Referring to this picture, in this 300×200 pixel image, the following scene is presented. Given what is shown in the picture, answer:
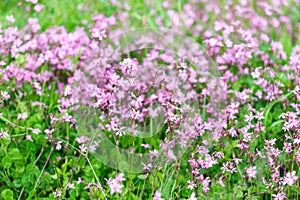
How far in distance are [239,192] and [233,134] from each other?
1.00ft

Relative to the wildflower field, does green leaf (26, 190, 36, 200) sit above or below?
below

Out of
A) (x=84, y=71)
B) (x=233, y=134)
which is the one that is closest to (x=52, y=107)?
(x=84, y=71)

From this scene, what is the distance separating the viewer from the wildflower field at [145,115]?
95.1 inches

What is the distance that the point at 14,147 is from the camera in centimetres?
270

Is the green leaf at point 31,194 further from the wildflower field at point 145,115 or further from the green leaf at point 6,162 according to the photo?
the green leaf at point 6,162

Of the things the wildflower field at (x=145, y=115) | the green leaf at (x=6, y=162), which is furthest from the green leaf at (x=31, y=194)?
the green leaf at (x=6, y=162)

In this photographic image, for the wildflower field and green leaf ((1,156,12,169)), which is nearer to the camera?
the wildflower field

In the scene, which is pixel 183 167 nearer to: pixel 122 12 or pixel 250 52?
pixel 250 52

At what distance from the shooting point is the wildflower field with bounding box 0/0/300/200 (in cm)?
242

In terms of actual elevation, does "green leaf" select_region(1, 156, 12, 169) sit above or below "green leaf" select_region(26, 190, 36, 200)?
above

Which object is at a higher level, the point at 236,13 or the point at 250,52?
the point at 236,13

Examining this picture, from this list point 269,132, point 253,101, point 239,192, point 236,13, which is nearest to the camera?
point 239,192

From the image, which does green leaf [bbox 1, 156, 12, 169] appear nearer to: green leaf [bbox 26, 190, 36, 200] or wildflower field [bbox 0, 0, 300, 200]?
wildflower field [bbox 0, 0, 300, 200]

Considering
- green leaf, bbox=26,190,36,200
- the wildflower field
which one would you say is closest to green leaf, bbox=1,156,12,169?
the wildflower field
